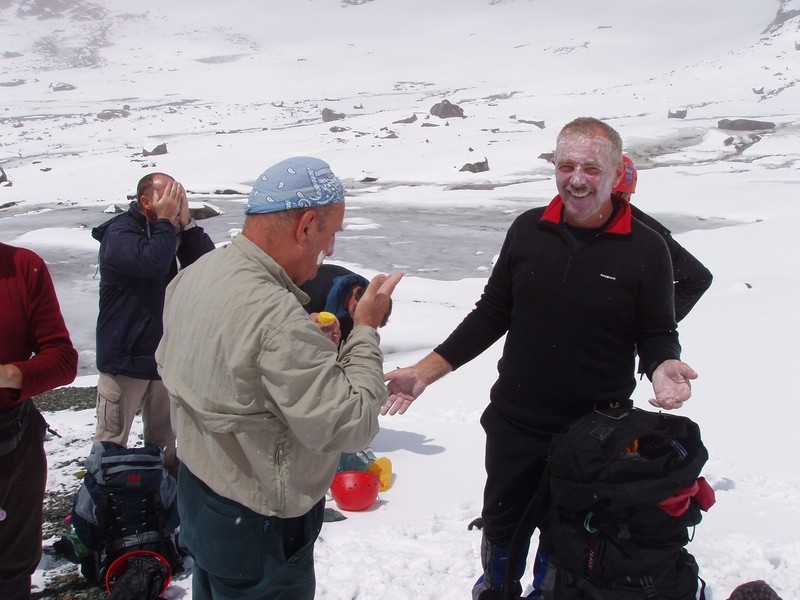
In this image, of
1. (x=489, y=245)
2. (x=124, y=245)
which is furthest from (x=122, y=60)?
(x=124, y=245)

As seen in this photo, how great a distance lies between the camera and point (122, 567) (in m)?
2.86

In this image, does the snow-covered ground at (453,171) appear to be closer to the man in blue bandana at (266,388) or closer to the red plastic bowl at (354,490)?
the red plastic bowl at (354,490)

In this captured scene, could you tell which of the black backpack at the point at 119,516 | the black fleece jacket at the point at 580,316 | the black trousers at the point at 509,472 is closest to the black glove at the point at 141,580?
the black backpack at the point at 119,516

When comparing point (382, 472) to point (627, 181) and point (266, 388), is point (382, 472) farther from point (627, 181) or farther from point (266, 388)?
point (266, 388)

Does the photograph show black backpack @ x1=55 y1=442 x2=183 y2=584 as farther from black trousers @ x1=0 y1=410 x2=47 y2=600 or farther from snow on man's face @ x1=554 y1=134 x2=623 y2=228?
snow on man's face @ x1=554 y1=134 x2=623 y2=228

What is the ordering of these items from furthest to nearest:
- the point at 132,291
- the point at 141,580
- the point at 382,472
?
the point at 382,472
the point at 132,291
the point at 141,580

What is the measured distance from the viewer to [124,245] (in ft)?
11.0

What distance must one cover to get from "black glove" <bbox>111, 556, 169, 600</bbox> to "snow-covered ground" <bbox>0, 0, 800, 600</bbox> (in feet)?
0.42

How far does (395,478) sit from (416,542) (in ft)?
2.46

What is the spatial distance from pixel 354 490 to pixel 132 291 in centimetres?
146

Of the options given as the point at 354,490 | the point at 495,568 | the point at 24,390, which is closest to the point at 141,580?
the point at 24,390

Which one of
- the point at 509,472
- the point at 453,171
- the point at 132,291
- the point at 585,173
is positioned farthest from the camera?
the point at 453,171

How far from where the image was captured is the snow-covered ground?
11.4 ft

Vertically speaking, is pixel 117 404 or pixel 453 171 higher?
pixel 117 404
